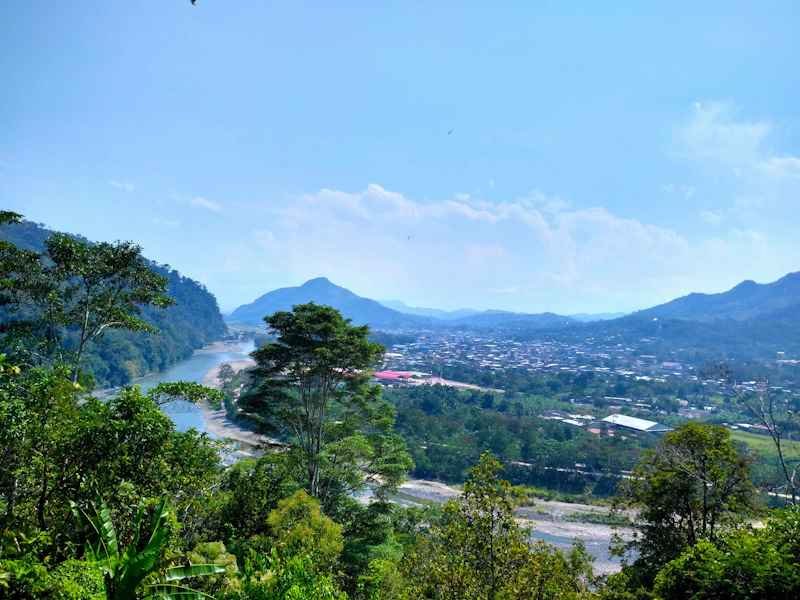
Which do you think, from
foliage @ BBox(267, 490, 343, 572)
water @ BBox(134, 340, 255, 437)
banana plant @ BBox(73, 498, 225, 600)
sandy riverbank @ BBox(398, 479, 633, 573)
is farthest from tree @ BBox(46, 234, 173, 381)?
sandy riverbank @ BBox(398, 479, 633, 573)

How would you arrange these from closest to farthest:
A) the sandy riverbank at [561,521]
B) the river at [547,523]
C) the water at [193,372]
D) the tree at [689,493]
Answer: the tree at [689,493] < the river at [547,523] < the sandy riverbank at [561,521] < the water at [193,372]

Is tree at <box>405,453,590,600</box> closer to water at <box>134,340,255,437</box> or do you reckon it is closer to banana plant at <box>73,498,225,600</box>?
Result: banana plant at <box>73,498,225,600</box>

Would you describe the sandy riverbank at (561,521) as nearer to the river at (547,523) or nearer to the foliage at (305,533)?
the river at (547,523)

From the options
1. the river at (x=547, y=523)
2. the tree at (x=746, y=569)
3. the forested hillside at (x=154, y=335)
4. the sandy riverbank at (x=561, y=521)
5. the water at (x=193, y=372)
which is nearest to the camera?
the tree at (x=746, y=569)

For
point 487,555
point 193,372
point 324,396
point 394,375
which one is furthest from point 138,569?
point 394,375

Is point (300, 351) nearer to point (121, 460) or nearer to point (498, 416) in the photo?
point (121, 460)

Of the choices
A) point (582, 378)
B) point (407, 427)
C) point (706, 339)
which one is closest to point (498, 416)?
point (407, 427)

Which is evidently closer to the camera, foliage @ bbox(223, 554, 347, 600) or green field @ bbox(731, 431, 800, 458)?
foliage @ bbox(223, 554, 347, 600)

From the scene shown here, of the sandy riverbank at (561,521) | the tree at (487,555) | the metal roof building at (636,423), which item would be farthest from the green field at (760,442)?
the tree at (487,555)
